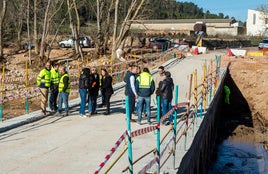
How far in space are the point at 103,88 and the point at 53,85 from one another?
1729mm

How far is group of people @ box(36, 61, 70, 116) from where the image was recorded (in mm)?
14727

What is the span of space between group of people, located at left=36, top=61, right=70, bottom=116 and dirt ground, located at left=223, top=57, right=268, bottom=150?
11385 millimetres

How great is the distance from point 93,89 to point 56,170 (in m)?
5.94

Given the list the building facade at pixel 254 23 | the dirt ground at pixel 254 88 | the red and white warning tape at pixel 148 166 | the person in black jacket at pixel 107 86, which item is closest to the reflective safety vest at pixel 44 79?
the person in black jacket at pixel 107 86

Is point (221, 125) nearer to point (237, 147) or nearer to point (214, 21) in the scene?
point (237, 147)

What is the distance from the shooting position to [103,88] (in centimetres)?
1574

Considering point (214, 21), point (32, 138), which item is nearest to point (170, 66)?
point (32, 138)

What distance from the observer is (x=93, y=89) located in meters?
15.0

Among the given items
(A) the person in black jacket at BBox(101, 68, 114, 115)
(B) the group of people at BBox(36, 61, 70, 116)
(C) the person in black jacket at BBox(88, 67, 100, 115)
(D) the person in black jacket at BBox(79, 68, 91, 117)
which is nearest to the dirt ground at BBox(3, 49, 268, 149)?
(B) the group of people at BBox(36, 61, 70, 116)

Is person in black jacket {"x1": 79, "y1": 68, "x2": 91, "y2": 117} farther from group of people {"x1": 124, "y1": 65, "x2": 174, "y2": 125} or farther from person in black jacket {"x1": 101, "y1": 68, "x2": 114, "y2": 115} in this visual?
group of people {"x1": 124, "y1": 65, "x2": 174, "y2": 125}

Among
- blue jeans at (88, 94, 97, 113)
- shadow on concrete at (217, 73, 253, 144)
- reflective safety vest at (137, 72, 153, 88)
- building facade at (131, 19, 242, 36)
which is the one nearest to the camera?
reflective safety vest at (137, 72, 153, 88)

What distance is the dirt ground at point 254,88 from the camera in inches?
975

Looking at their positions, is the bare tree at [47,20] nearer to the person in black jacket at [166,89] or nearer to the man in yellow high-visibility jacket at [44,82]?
the man in yellow high-visibility jacket at [44,82]

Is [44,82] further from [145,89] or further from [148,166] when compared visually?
[148,166]
